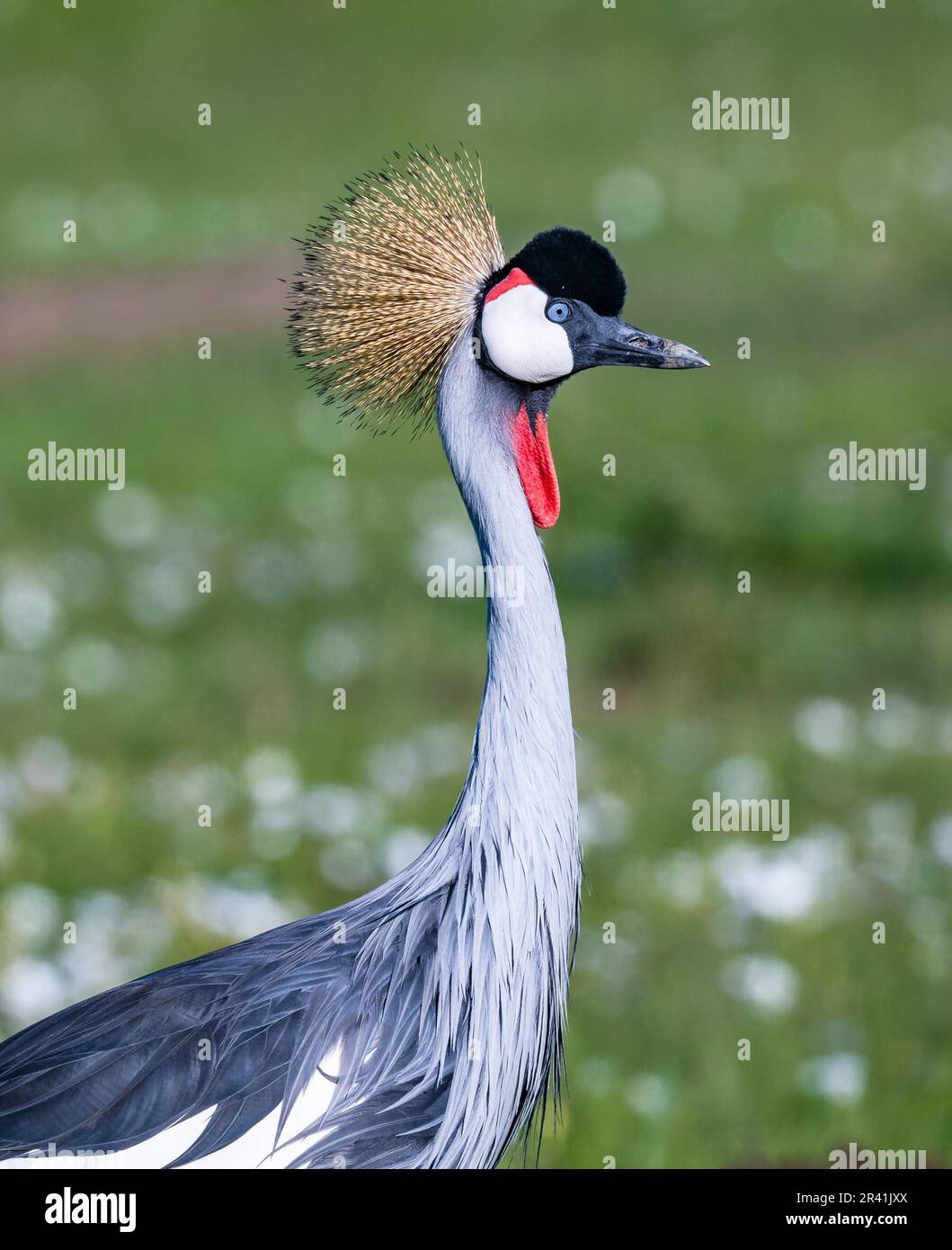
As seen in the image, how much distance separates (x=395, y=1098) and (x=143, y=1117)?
341 mm

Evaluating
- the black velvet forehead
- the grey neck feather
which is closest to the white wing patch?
the grey neck feather

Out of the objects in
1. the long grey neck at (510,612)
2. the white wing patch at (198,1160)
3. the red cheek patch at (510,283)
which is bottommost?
the white wing patch at (198,1160)

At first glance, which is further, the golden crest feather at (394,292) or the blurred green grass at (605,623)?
the blurred green grass at (605,623)

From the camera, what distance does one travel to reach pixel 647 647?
5797 millimetres

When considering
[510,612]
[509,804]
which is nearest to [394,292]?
[510,612]

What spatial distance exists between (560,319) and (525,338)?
0.20 ft

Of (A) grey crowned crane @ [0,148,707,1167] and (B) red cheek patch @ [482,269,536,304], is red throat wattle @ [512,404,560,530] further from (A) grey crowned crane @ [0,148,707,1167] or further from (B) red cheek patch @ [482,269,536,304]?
(B) red cheek patch @ [482,269,536,304]

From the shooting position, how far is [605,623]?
6.02m

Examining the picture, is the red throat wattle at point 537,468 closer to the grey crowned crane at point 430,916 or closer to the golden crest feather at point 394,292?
the grey crowned crane at point 430,916

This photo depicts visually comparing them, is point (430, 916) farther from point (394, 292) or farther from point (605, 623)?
point (605, 623)

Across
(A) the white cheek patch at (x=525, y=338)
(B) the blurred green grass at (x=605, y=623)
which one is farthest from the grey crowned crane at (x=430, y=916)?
(B) the blurred green grass at (x=605, y=623)

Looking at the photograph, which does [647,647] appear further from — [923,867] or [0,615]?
[0,615]

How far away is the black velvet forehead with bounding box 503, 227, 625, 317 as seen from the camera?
2332 millimetres

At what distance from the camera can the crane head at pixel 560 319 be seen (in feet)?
7.61
